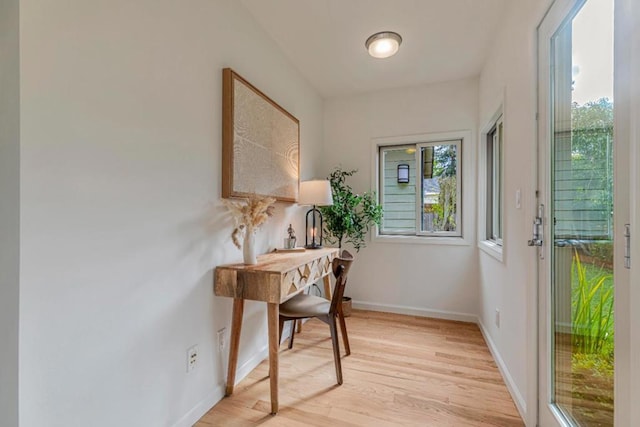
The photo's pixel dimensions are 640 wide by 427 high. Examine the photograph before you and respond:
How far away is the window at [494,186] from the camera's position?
2529 mm

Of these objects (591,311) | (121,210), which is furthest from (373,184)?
(121,210)

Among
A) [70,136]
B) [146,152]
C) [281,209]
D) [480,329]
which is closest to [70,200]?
[70,136]

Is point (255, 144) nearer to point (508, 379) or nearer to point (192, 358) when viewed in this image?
point (192, 358)

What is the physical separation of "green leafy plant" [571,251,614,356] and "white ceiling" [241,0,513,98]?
6.07 feet

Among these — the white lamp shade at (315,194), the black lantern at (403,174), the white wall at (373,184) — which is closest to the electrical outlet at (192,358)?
the white lamp shade at (315,194)

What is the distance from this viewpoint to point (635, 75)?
80 centimetres

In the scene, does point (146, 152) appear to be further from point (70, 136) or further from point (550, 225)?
point (550, 225)

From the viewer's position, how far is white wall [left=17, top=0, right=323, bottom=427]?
3.10ft

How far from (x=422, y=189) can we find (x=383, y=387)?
215 centimetres

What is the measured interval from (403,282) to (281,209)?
1655 mm

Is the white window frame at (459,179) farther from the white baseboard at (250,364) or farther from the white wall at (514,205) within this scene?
the white baseboard at (250,364)

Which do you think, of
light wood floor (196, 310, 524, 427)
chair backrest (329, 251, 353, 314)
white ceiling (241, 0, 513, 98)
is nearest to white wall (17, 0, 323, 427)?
light wood floor (196, 310, 524, 427)

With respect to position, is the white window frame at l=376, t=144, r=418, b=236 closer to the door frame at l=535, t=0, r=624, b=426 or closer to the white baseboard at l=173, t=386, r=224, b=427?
the white baseboard at l=173, t=386, r=224, b=427

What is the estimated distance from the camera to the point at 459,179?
314 centimetres
